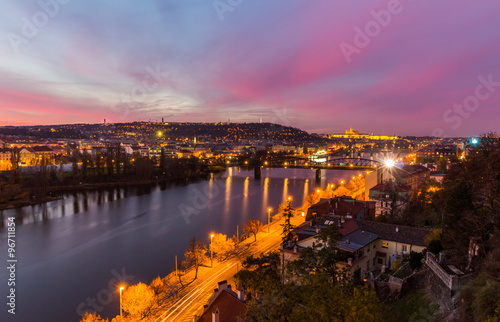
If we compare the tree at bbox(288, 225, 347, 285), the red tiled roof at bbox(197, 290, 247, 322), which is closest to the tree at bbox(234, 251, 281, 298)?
the red tiled roof at bbox(197, 290, 247, 322)

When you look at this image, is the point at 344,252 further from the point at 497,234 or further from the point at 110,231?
the point at 110,231

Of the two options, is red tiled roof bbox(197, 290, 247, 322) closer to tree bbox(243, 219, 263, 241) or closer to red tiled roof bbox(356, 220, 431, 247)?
red tiled roof bbox(356, 220, 431, 247)

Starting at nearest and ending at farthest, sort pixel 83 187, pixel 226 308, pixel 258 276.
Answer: pixel 226 308
pixel 258 276
pixel 83 187

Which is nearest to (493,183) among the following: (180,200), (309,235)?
(309,235)

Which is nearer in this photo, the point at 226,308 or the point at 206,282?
the point at 226,308

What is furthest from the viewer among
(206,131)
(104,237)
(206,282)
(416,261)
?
(206,131)

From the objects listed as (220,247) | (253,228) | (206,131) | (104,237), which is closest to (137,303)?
(220,247)

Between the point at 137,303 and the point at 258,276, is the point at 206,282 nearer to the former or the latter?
the point at 137,303
